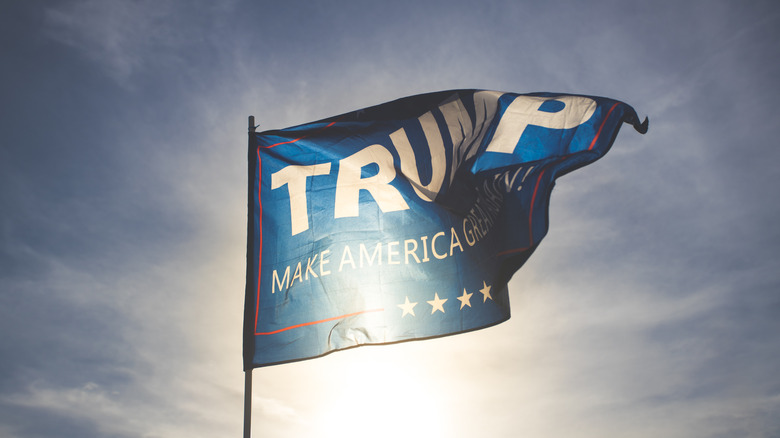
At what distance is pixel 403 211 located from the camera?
377 inches

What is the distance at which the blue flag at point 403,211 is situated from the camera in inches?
348

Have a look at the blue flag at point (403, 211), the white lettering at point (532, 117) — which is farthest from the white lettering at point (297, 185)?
the white lettering at point (532, 117)

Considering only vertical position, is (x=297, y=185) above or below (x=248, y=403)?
above

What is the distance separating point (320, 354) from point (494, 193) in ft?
11.4

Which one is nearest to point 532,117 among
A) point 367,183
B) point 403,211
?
point 403,211

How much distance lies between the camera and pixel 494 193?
970 centimetres

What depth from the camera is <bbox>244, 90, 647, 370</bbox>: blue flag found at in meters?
8.83

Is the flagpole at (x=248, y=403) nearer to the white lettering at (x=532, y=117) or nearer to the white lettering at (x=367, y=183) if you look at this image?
the white lettering at (x=367, y=183)

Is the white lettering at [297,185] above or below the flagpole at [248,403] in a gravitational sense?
above

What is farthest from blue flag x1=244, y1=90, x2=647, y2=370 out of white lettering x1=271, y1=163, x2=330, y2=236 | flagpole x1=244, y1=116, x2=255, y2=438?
flagpole x1=244, y1=116, x2=255, y2=438

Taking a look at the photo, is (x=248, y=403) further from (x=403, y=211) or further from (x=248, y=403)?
(x=403, y=211)

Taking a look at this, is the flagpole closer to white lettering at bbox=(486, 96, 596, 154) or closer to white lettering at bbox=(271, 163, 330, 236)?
white lettering at bbox=(271, 163, 330, 236)

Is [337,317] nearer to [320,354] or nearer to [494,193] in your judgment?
[320,354]

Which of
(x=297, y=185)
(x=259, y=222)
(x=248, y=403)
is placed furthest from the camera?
(x=297, y=185)
